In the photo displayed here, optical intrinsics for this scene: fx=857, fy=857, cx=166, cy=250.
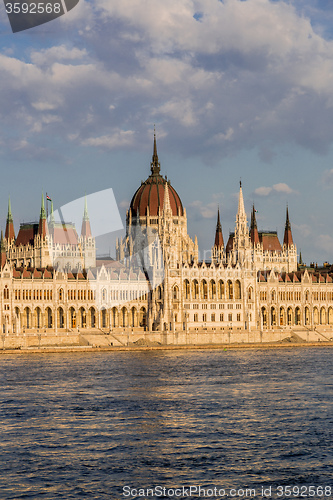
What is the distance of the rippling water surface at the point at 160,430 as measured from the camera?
3794cm

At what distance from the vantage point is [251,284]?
6535 inches

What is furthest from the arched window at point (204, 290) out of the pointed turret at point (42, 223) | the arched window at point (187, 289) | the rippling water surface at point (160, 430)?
the rippling water surface at point (160, 430)

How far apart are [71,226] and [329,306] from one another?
188 feet

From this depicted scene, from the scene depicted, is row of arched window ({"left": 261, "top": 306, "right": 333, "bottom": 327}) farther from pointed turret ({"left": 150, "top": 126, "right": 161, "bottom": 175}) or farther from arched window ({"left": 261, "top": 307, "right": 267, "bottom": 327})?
pointed turret ({"left": 150, "top": 126, "right": 161, "bottom": 175})

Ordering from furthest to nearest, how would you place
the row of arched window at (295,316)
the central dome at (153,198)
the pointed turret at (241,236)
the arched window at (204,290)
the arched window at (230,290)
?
the central dome at (153,198) < the row of arched window at (295,316) < the pointed turret at (241,236) < the arched window at (230,290) < the arched window at (204,290)

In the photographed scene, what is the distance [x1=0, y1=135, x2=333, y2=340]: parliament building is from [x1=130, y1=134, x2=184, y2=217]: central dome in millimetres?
208

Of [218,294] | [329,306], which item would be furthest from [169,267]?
[329,306]

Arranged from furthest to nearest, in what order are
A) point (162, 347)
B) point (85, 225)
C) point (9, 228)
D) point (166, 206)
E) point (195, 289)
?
1. point (9, 228)
2. point (85, 225)
3. point (166, 206)
4. point (195, 289)
5. point (162, 347)

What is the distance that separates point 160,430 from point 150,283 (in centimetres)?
11102

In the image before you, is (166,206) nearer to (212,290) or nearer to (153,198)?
(153,198)

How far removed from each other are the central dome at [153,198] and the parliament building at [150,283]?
0.68 ft

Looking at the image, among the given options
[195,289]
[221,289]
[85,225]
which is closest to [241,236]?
[221,289]

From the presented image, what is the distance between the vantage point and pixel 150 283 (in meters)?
161

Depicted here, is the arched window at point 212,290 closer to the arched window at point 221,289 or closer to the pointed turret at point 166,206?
the arched window at point 221,289
